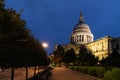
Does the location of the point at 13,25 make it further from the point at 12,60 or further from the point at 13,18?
the point at 12,60

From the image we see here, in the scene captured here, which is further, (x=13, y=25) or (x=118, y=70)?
(x=118, y=70)

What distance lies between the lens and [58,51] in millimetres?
169875

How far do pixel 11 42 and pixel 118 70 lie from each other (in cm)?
1338

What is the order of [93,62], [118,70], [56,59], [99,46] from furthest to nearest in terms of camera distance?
1. [99,46]
2. [56,59]
3. [93,62]
4. [118,70]

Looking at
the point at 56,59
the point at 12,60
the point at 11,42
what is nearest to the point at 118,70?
the point at 12,60

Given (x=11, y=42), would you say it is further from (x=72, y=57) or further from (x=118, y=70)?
(x=72, y=57)

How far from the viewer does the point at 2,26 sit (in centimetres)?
1173

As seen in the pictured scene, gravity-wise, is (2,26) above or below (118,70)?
above

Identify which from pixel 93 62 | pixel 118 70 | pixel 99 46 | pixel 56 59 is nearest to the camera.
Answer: pixel 118 70

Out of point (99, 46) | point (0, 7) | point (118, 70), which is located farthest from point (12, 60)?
point (99, 46)

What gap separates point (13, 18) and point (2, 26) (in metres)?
1.15

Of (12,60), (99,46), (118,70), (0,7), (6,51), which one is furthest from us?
(99,46)

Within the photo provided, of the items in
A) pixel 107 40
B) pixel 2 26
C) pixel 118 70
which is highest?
pixel 107 40

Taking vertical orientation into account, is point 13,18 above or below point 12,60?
above
